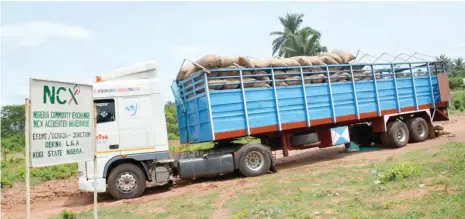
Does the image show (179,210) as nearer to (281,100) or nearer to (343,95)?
(281,100)

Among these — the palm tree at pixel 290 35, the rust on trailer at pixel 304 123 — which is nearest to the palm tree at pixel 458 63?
the palm tree at pixel 290 35

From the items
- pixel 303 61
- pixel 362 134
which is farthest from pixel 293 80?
pixel 362 134

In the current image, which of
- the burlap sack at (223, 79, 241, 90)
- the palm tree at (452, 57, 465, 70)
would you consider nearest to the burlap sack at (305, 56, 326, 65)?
the burlap sack at (223, 79, 241, 90)

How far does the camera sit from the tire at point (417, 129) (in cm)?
1223

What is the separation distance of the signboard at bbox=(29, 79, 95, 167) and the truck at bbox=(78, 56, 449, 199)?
391cm

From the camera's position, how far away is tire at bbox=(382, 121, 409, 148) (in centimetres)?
1169

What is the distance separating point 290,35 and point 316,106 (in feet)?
79.9

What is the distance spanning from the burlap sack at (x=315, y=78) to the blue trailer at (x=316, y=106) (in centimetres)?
4

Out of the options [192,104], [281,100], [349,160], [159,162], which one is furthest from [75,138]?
[349,160]

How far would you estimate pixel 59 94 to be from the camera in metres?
3.97

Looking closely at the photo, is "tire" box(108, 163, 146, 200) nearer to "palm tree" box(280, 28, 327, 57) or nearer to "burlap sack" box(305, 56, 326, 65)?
"burlap sack" box(305, 56, 326, 65)

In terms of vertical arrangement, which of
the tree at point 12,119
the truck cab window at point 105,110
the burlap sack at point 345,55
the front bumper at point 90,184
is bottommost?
the front bumper at point 90,184

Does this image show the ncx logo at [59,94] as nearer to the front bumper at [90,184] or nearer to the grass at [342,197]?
the grass at [342,197]

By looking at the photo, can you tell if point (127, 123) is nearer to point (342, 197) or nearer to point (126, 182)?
point (126, 182)
